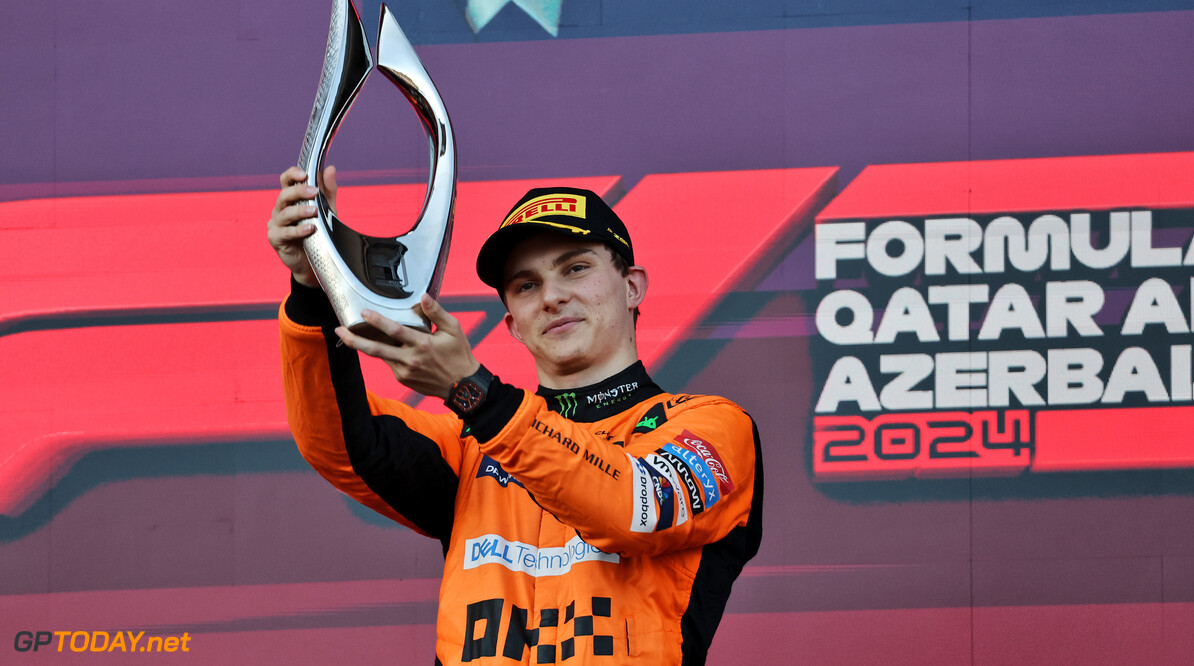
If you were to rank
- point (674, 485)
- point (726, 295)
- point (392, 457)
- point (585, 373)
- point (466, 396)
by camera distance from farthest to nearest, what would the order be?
1. point (726, 295)
2. point (585, 373)
3. point (392, 457)
4. point (674, 485)
5. point (466, 396)

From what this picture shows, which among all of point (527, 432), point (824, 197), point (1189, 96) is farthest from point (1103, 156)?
point (527, 432)

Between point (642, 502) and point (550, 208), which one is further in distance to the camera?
point (550, 208)

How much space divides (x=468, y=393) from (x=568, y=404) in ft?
1.32

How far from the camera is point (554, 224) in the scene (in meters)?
1.19

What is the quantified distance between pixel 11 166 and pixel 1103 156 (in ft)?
9.13

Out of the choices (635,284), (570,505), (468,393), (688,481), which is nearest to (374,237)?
(468,393)

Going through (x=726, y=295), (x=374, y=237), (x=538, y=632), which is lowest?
(x=538, y=632)

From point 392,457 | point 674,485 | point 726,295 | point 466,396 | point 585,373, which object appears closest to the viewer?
point 466,396

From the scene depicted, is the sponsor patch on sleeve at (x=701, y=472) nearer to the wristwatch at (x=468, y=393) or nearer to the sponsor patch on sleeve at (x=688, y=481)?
the sponsor patch on sleeve at (x=688, y=481)

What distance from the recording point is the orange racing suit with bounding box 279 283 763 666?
92 cm

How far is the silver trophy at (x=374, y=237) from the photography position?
2.77 feet

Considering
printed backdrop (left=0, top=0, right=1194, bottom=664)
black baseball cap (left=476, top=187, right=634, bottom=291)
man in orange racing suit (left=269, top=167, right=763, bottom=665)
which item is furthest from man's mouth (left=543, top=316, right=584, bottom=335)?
printed backdrop (left=0, top=0, right=1194, bottom=664)

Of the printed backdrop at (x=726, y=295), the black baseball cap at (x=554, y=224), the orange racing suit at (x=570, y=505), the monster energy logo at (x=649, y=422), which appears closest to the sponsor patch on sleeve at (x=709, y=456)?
the orange racing suit at (x=570, y=505)

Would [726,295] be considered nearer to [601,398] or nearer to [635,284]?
[635,284]
